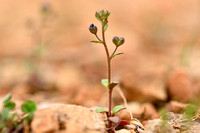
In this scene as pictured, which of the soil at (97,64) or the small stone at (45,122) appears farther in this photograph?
the soil at (97,64)

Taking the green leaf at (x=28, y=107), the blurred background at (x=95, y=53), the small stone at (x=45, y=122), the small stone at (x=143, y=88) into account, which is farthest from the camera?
the blurred background at (x=95, y=53)

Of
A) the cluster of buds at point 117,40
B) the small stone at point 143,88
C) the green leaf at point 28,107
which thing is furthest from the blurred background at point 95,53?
the green leaf at point 28,107

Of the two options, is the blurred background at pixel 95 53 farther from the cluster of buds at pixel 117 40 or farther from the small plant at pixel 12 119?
the small plant at pixel 12 119

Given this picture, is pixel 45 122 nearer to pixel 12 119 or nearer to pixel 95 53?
pixel 12 119

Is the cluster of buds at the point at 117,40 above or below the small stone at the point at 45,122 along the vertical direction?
above

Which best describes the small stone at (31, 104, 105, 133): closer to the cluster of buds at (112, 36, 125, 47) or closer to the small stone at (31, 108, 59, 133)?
the small stone at (31, 108, 59, 133)

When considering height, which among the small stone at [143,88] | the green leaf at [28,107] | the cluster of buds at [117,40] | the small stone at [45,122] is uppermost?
the cluster of buds at [117,40]

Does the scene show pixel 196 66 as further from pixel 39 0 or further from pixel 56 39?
pixel 39 0

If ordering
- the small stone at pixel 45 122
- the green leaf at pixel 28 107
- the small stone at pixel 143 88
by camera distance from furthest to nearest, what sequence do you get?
the small stone at pixel 143 88 → the green leaf at pixel 28 107 → the small stone at pixel 45 122

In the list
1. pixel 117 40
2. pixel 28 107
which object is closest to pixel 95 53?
pixel 117 40

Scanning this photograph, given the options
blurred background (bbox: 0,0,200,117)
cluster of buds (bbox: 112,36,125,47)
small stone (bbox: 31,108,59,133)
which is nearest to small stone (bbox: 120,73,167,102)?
blurred background (bbox: 0,0,200,117)
